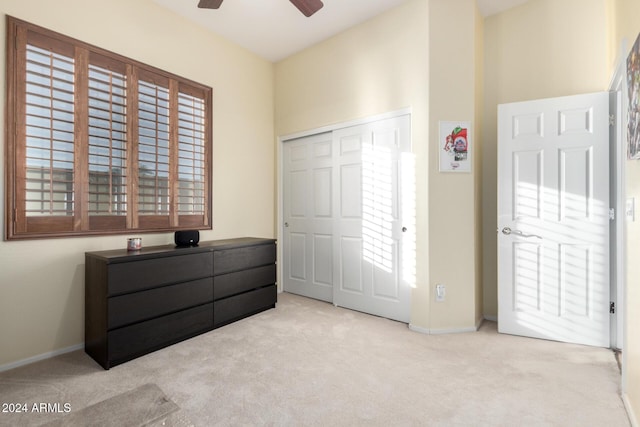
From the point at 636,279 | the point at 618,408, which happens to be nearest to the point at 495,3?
the point at 636,279

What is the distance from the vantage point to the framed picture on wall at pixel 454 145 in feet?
9.32

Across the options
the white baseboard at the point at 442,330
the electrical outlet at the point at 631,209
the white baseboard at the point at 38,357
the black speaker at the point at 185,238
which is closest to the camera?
the electrical outlet at the point at 631,209

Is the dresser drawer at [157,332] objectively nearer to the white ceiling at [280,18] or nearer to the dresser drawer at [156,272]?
the dresser drawer at [156,272]

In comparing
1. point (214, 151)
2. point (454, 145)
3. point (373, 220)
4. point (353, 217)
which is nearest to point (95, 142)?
point (214, 151)

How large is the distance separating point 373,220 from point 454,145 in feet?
3.45

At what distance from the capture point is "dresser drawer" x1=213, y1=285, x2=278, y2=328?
9.70ft

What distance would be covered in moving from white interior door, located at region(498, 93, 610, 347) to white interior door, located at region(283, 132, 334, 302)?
1.77 meters

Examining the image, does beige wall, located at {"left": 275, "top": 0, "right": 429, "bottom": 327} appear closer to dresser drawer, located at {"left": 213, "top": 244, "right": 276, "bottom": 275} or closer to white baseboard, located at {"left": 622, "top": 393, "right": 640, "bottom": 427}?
white baseboard, located at {"left": 622, "top": 393, "right": 640, "bottom": 427}

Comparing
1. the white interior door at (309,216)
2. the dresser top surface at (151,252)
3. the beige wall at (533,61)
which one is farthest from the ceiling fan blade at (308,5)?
the dresser top surface at (151,252)

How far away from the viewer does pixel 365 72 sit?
10.9 feet

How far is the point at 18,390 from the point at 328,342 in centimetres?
204

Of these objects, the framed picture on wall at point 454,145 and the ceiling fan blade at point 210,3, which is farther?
the framed picture on wall at point 454,145

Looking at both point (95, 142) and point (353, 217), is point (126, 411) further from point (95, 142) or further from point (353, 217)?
point (353, 217)

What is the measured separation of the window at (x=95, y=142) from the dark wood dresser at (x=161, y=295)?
428 mm
